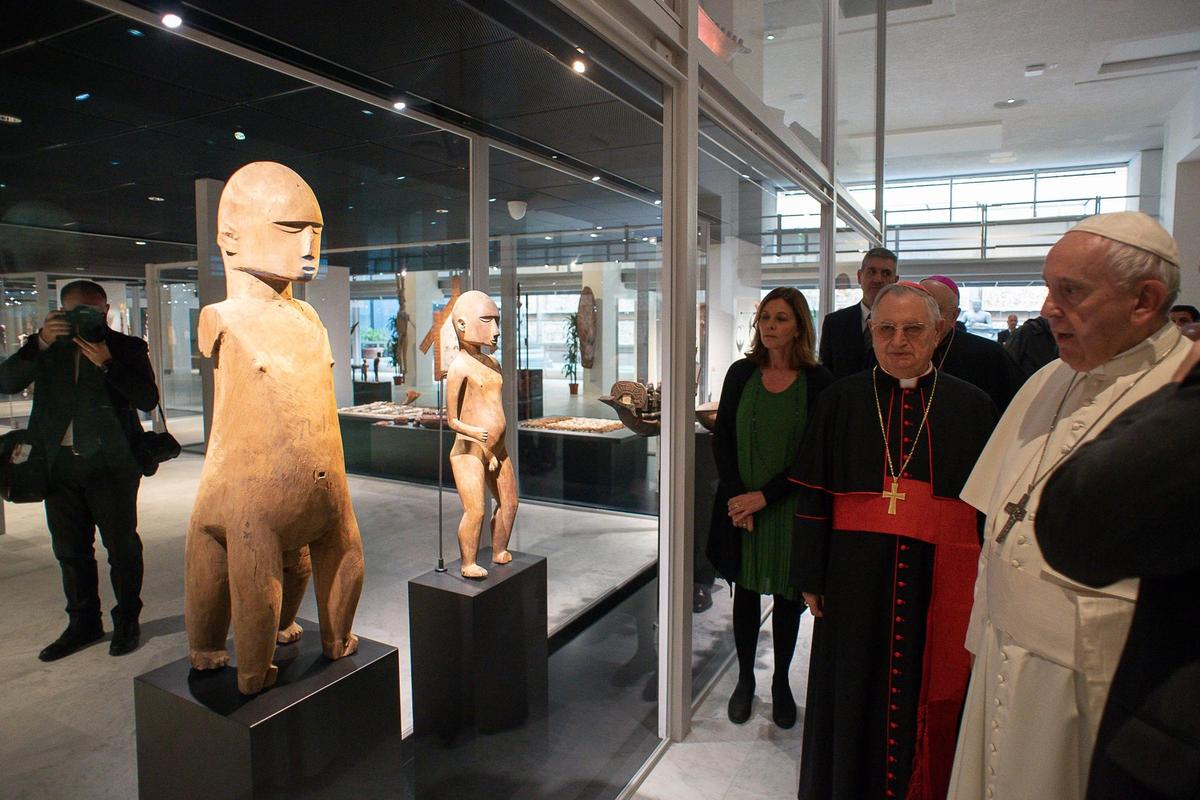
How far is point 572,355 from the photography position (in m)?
4.12

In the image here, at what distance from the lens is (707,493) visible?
11.4ft

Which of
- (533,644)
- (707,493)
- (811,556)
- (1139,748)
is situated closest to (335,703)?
(533,644)

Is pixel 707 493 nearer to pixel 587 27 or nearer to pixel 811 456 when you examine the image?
pixel 811 456

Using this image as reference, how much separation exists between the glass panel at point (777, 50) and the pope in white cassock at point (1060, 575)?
6.06ft

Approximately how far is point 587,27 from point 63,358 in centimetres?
149

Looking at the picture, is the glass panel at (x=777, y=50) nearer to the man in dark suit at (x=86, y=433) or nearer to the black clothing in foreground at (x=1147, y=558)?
the man in dark suit at (x=86, y=433)

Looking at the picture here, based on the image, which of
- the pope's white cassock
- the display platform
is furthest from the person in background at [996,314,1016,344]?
the pope's white cassock

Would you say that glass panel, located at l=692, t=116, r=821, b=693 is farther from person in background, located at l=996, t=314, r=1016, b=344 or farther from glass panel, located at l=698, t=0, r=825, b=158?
person in background, located at l=996, t=314, r=1016, b=344

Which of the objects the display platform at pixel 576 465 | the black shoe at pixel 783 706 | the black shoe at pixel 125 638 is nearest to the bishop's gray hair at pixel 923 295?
the black shoe at pixel 783 706

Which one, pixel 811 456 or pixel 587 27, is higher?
pixel 587 27

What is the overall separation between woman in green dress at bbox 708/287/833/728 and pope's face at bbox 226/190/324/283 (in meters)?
1.64

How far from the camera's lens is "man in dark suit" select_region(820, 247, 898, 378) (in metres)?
3.49

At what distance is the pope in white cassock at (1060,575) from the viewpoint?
1.13m

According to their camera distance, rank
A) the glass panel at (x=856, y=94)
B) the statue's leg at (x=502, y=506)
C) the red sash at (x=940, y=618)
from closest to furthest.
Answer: the red sash at (x=940, y=618) < the statue's leg at (x=502, y=506) < the glass panel at (x=856, y=94)
